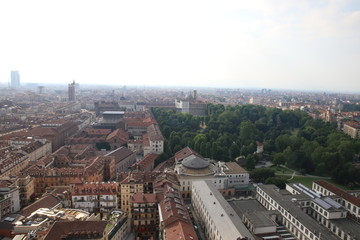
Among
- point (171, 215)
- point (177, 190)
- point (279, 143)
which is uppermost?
point (279, 143)

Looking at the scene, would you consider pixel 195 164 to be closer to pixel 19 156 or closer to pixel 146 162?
pixel 146 162

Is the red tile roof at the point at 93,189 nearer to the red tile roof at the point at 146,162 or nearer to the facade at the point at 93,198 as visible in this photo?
the facade at the point at 93,198

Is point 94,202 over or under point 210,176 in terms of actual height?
under

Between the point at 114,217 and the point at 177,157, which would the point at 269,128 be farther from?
the point at 114,217

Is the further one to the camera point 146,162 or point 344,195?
point 146,162

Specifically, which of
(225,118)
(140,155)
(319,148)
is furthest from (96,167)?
(225,118)

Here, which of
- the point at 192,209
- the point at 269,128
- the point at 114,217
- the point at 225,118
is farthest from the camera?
the point at 225,118

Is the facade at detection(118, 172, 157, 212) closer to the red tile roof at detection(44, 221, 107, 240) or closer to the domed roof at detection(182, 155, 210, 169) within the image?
the domed roof at detection(182, 155, 210, 169)

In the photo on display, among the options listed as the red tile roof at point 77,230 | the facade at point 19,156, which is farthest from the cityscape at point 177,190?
the facade at point 19,156

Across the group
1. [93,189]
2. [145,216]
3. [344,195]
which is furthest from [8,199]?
[344,195]
